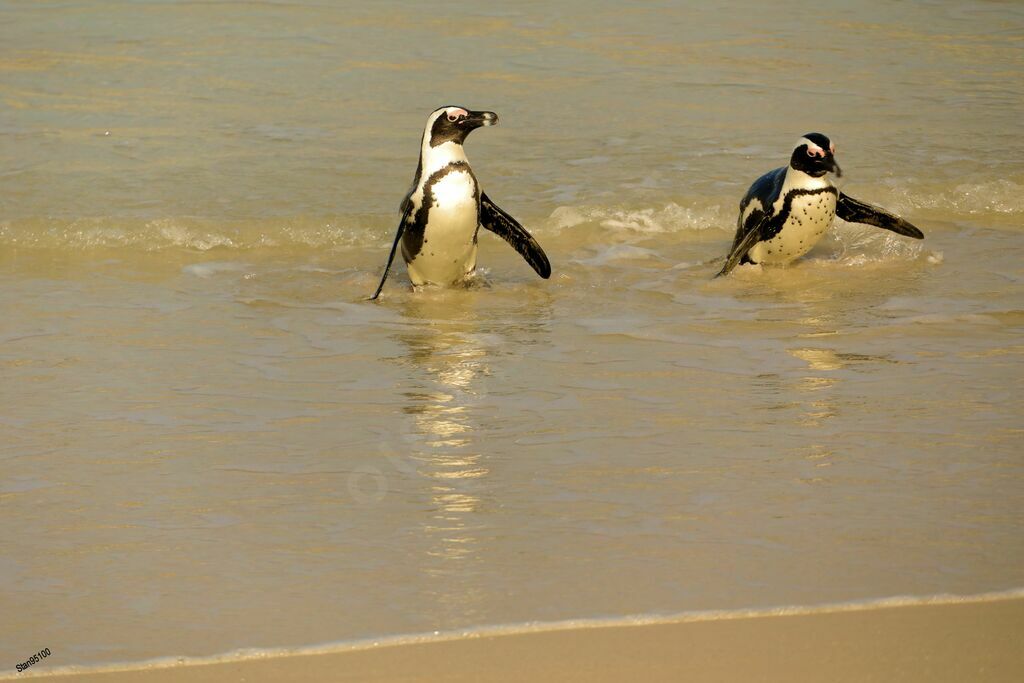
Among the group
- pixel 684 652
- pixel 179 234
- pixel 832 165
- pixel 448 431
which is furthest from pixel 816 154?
pixel 684 652

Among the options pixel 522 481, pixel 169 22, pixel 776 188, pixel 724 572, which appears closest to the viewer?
pixel 724 572

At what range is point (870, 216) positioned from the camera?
643 centimetres

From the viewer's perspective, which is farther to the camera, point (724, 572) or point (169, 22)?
point (169, 22)

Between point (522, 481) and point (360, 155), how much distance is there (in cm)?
569

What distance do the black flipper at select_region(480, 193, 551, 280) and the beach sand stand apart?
354 centimetres

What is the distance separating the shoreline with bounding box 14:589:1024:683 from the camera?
2494 mm

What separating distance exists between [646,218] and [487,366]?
294 cm

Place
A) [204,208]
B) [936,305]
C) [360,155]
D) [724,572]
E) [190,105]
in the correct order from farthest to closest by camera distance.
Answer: [190,105] < [360,155] < [204,208] < [936,305] < [724,572]

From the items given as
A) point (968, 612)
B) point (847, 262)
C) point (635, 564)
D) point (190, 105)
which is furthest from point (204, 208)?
point (968, 612)

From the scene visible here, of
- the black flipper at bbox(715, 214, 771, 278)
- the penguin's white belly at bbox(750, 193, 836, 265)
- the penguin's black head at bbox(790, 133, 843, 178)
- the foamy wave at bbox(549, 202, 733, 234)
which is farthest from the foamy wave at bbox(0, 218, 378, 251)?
the penguin's black head at bbox(790, 133, 843, 178)

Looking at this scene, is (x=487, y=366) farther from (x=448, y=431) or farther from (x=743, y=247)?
(x=743, y=247)

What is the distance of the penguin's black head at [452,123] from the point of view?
5.97 meters

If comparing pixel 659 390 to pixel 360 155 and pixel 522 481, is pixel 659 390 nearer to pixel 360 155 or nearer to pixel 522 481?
pixel 522 481

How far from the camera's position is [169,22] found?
42.3 ft
